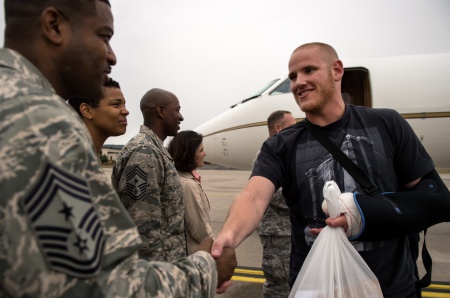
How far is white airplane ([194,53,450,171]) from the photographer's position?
6715mm

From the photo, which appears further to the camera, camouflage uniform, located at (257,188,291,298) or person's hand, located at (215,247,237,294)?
camouflage uniform, located at (257,188,291,298)

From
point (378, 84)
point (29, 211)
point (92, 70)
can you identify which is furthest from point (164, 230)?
point (378, 84)

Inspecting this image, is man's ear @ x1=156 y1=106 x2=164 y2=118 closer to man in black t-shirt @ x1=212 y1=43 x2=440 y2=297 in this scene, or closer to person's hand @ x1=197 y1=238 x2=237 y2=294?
man in black t-shirt @ x1=212 y1=43 x2=440 y2=297

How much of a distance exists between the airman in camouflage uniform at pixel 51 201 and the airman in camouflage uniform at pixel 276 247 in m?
2.30

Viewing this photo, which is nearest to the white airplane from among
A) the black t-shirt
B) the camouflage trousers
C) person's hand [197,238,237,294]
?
the camouflage trousers

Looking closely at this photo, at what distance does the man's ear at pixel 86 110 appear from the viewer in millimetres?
2768

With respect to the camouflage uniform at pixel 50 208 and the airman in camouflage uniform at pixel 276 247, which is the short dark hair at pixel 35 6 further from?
the airman in camouflage uniform at pixel 276 247

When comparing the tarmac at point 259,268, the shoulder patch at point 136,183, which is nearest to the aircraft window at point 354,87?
the tarmac at point 259,268

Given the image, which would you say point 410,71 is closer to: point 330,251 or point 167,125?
point 167,125

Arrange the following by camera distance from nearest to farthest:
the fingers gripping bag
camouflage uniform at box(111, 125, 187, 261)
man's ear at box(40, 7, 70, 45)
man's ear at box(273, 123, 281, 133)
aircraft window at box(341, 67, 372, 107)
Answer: man's ear at box(40, 7, 70, 45)
the fingers gripping bag
camouflage uniform at box(111, 125, 187, 261)
man's ear at box(273, 123, 281, 133)
aircraft window at box(341, 67, 372, 107)

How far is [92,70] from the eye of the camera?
1043mm

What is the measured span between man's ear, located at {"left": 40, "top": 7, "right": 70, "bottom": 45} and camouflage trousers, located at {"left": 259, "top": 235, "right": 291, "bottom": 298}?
8.79 ft

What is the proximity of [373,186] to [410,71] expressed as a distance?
6.33m

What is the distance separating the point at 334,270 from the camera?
1530 millimetres
